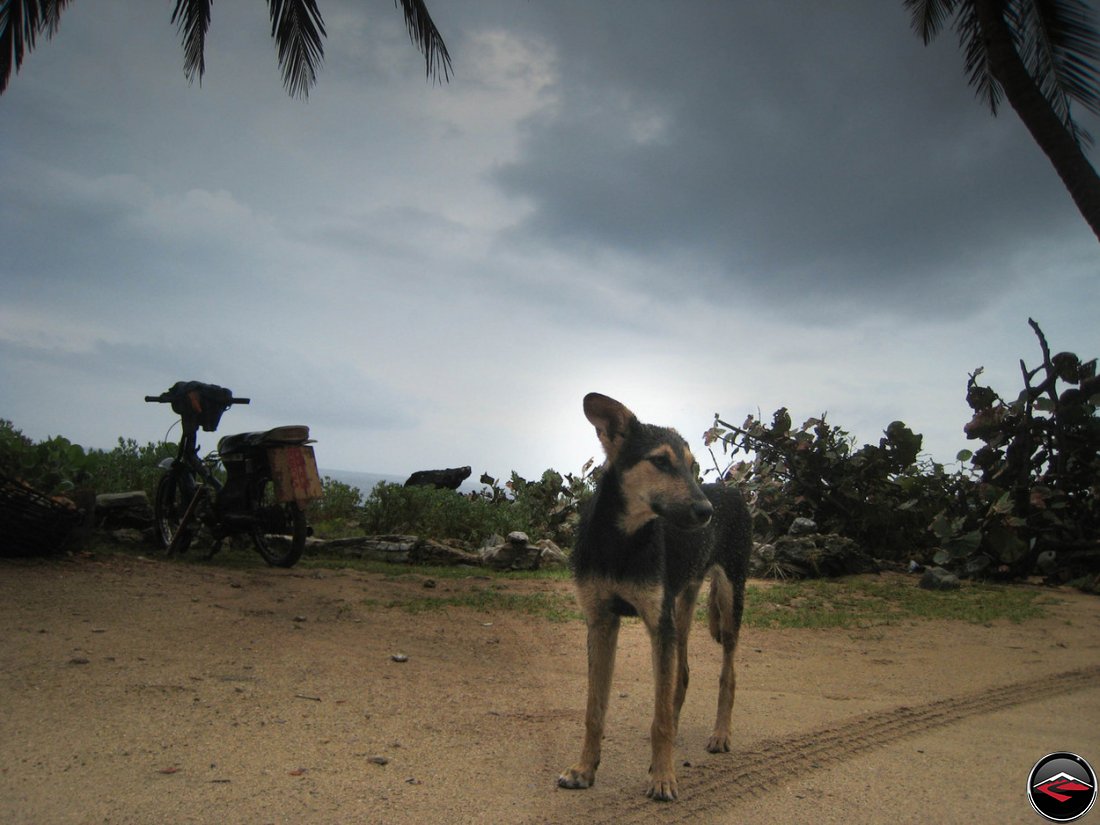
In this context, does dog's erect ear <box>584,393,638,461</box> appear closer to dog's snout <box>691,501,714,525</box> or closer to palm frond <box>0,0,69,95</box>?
dog's snout <box>691,501,714,525</box>

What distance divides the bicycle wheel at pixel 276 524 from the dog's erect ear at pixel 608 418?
22.2ft

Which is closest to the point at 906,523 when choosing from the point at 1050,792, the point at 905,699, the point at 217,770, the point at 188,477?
the point at 905,699

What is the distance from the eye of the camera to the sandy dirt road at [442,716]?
352 cm

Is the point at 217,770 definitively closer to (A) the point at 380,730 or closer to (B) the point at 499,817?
(A) the point at 380,730

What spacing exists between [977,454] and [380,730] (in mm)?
12019

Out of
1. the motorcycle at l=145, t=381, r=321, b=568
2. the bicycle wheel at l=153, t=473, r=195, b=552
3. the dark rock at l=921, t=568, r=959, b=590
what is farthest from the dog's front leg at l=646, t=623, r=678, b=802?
the dark rock at l=921, t=568, r=959, b=590

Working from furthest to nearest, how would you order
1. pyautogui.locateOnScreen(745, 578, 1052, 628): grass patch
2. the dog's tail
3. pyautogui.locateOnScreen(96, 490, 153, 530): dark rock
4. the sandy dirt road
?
1. pyautogui.locateOnScreen(96, 490, 153, 530): dark rock
2. pyautogui.locateOnScreen(745, 578, 1052, 628): grass patch
3. the dog's tail
4. the sandy dirt road

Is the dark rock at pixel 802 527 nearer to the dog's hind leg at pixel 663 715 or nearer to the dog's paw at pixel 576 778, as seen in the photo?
the dog's hind leg at pixel 663 715

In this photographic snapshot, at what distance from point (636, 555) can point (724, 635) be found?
1.36 meters

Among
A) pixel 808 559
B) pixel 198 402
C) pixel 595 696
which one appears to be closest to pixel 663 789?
pixel 595 696

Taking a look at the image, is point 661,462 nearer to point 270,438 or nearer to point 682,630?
point 682,630

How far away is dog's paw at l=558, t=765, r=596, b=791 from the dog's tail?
1.43m

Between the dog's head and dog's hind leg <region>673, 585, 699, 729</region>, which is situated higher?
the dog's head

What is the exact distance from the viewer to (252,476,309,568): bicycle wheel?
974 cm
